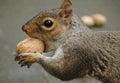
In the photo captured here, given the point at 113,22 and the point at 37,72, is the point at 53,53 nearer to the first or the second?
the point at 37,72

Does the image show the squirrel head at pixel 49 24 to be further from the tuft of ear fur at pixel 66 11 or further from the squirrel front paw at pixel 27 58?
the squirrel front paw at pixel 27 58

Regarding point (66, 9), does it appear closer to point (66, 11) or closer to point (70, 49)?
point (66, 11)

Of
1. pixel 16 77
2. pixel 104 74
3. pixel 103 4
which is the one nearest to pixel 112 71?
pixel 104 74

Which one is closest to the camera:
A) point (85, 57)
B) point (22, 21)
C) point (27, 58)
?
point (27, 58)

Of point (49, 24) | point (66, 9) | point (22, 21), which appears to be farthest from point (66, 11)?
point (22, 21)

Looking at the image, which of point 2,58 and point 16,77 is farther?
point 2,58

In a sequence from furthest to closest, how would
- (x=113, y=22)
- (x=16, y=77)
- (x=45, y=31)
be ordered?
(x=113, y=22), (x=16, y=77), (x=45, y=31)

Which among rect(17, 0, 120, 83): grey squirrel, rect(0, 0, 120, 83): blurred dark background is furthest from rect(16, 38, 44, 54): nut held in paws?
rect(0, 0, 120, 83): blurred dark background
